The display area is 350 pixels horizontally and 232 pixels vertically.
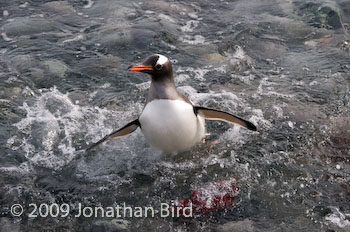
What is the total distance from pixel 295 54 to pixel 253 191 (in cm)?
342

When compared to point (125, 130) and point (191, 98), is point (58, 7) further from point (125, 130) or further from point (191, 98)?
point (125, 130)

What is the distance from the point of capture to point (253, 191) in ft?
14.9

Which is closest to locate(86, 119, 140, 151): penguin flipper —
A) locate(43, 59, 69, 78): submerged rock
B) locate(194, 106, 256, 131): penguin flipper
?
locate(194, 106, 256, 131): penguin flipper

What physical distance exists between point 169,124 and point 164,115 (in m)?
0.10

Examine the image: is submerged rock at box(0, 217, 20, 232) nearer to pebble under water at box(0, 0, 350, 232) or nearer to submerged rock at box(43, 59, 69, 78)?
pebble under water at box(0, 0, 350, 232)

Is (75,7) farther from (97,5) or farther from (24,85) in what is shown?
(24,85)

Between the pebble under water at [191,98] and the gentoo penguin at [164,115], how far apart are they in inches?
12.6

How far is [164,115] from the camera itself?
461 cm

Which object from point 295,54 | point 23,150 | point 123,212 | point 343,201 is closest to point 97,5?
point 295,54

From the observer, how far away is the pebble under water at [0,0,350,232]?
442 cm

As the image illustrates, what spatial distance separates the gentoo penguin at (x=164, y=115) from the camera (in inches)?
182

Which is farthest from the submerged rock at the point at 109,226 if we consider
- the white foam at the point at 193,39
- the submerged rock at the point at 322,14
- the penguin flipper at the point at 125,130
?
the submerged rock at the point at 322,14

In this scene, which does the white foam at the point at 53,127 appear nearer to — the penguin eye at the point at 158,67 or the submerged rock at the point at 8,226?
the submerged rock at the point at 8,226

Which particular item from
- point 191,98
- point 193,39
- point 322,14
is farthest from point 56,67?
point 322,14
